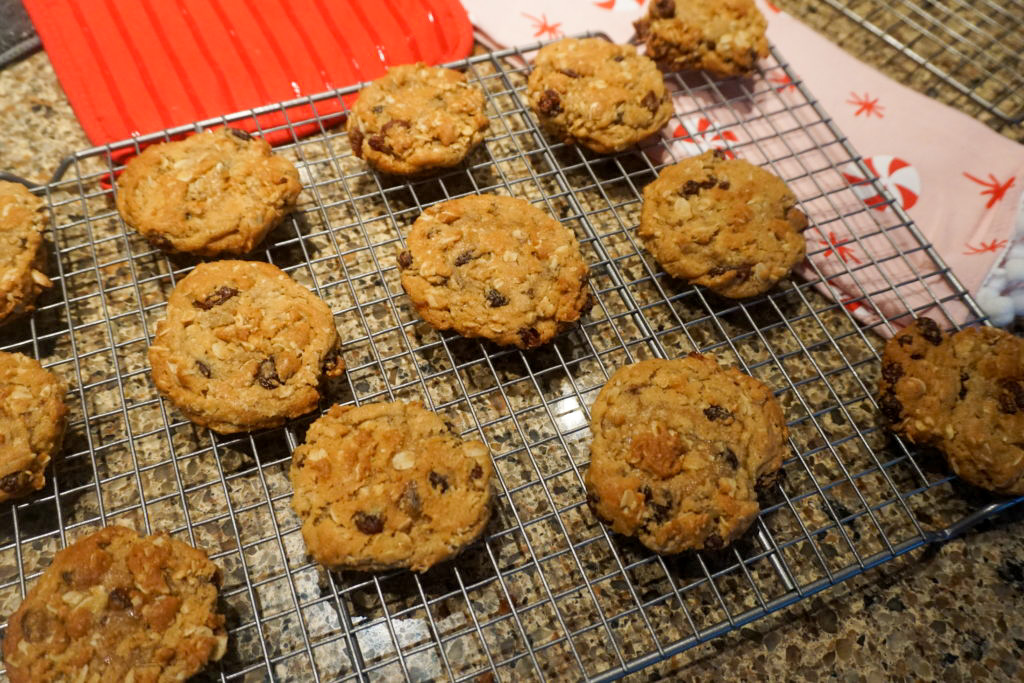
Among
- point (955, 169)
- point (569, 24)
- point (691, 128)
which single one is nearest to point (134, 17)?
point (569, 24)

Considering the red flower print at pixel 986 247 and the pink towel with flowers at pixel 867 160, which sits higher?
the pink towel with flowers at pixel 867 160

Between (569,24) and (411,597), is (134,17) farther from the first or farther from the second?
(411,597)

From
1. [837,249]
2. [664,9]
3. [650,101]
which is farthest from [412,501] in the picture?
[664,9]

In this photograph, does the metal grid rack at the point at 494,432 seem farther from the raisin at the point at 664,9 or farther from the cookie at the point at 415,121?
the raisin at the point at 664,9

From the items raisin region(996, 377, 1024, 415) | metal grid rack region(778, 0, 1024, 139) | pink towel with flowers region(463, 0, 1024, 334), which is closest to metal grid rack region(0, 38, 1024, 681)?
pink towel with flowers region(463, 0, 1024, 334)

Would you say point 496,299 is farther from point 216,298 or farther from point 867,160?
point 867,160

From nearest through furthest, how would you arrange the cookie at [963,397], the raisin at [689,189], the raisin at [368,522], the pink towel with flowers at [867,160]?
1. the raisin at [368,522]
2. the cookie at [963,397]
3. the raisin at [689,189]
4. the pink towel with flowers at [867,160]

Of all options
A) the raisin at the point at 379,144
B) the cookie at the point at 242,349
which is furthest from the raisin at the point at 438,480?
the raisin at the point at 379,144
